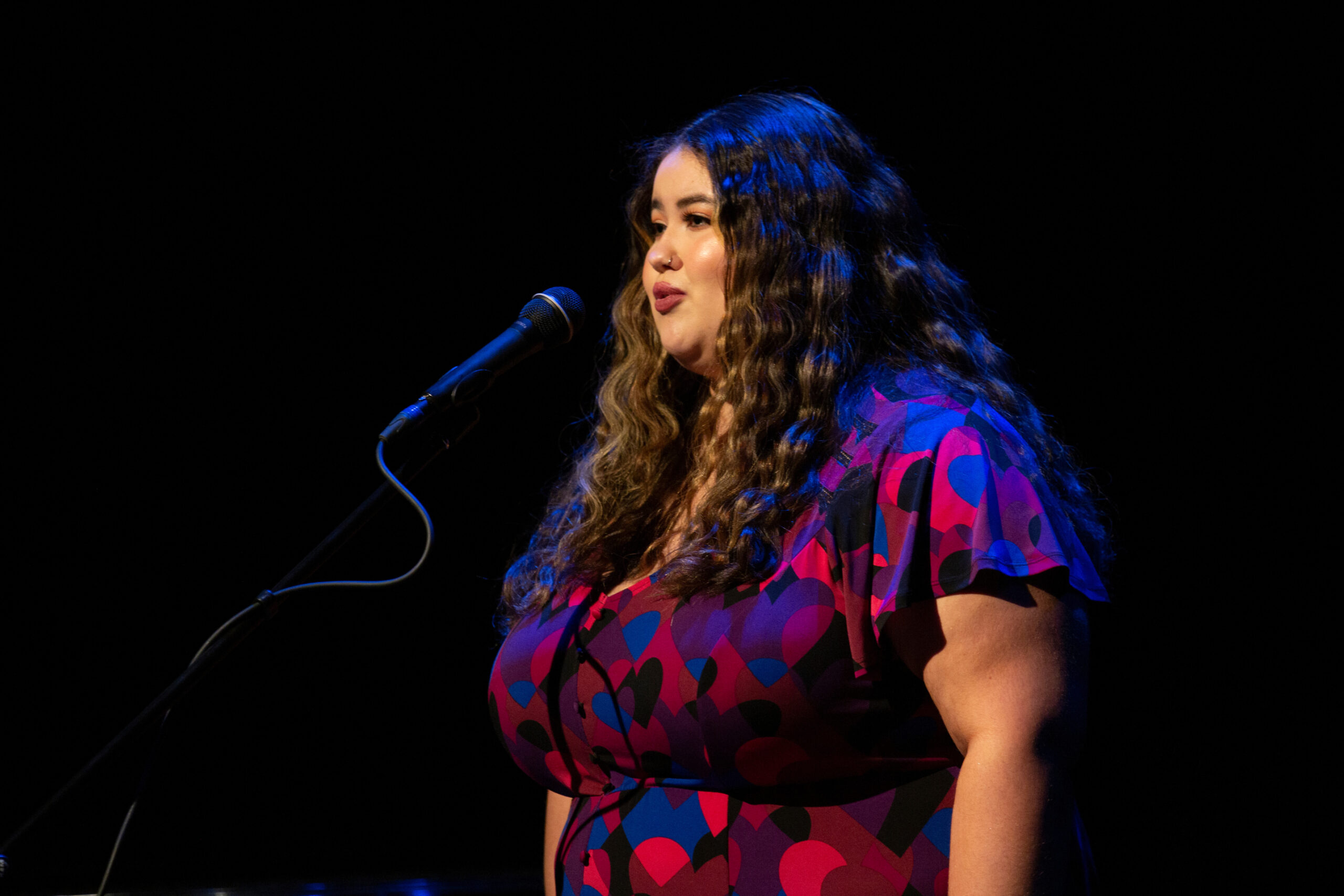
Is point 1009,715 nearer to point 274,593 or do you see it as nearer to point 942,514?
point 942,514

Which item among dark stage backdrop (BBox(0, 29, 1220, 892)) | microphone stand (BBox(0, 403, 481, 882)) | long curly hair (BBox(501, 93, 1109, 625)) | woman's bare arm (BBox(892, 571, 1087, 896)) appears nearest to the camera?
woman's bare arm (BBox(892, 571, 1087, 896))

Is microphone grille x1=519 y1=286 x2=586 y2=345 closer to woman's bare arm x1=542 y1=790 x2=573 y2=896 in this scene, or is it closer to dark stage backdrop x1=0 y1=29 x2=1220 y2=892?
woman's bare arm x1=542 y1=790 x2=573 y2=896

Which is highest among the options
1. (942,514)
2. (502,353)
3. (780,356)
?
(502,353)

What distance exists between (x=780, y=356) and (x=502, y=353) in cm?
37

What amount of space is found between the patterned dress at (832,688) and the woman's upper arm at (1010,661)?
1.0 inches

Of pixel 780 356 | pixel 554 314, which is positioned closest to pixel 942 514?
pixel 780 356

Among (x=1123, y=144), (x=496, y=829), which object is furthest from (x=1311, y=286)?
(x=496, y=829)

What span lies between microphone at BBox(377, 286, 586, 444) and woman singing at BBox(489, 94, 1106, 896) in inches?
9.1

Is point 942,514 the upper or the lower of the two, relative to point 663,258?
lower

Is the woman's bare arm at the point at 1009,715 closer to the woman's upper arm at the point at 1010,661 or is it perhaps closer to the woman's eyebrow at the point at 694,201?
the woman's upper arm at the point at 1010,661

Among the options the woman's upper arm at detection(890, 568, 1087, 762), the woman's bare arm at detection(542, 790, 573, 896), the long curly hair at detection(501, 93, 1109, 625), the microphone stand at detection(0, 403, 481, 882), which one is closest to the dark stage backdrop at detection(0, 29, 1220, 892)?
the long curly hair at detection(501, 93, 1109, 625)

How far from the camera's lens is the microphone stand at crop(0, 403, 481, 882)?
108cm

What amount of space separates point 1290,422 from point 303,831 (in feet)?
8.15

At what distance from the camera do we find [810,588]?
1.14 m
